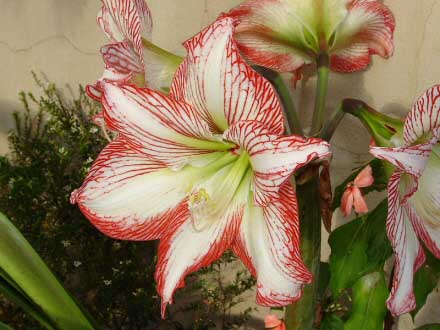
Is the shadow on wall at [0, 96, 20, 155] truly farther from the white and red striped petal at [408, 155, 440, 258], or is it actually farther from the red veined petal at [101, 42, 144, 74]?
the white and red striped petal at [408, 155, 440, 258]

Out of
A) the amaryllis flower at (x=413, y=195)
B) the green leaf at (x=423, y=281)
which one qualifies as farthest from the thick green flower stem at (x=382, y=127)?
the green leaf at (x=423, y=281)

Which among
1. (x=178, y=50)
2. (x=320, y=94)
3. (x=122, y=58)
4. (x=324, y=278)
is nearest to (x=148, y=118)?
(x=122, y=58)

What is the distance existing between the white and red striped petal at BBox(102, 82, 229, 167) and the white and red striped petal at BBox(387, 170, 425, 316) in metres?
0.14

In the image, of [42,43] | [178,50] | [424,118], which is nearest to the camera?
[424,118]

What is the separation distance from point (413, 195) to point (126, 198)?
0.22 meters

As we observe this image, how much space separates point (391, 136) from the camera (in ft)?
1.51

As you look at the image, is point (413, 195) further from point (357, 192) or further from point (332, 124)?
point (357, 192)

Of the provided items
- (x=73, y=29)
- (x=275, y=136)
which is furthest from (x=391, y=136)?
(x=73, y=29)

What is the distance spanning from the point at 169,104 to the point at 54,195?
3.05ft

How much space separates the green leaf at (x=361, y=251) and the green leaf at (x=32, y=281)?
272 mm

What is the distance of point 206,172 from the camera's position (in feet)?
1.61

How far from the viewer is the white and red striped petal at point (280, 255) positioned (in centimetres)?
42

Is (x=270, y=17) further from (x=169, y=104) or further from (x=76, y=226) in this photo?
(x=76, y=226)

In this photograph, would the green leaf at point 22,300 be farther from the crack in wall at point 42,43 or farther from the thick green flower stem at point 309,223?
the crack in wall at point 42,43
